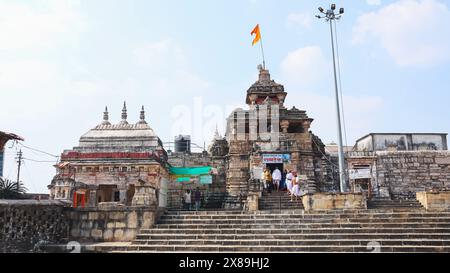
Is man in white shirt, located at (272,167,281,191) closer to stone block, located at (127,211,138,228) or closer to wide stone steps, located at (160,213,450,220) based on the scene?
wide stone steps, located at (160,213,450,220)

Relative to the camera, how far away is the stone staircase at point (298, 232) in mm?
11180

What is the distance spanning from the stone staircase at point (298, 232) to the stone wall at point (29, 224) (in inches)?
75.4

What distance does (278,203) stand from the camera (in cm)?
1738

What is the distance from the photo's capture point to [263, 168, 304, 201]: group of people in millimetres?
17781

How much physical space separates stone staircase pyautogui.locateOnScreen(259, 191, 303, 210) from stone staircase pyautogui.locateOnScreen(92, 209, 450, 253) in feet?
10.8

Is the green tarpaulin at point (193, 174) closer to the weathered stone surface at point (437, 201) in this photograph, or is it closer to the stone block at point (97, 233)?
the stone block at point (97, 233)

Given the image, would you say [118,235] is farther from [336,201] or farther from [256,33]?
[256,33]

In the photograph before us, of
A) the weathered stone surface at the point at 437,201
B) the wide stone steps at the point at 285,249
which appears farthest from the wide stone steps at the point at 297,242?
the weathered stone surface at the point at 437,201

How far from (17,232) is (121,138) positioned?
14.1 metres

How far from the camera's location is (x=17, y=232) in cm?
→ 1128

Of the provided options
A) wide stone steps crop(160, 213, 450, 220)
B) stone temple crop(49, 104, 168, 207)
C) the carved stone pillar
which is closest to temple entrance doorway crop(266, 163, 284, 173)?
the carved stone pillar

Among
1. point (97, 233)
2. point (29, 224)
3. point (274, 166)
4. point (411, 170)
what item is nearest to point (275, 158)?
point (274, 166)

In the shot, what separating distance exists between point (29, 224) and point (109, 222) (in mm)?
2452
